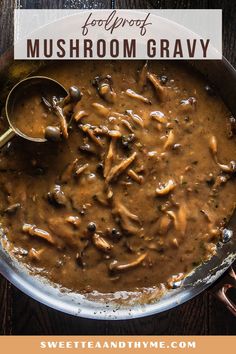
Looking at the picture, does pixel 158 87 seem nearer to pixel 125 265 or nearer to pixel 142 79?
pixel 142 79

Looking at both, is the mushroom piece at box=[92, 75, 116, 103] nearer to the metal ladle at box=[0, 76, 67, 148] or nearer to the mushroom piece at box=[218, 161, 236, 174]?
the metal ladle at box=[0, 76, 67, 148]

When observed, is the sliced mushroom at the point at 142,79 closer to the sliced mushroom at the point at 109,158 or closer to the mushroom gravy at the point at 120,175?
the mushroom gravy at the point at 120,175

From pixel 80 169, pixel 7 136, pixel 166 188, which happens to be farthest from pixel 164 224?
pixel 7 136

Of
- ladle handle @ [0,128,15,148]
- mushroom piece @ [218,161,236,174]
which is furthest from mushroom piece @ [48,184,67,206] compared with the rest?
mushroom piece @ [218,161,236,174]

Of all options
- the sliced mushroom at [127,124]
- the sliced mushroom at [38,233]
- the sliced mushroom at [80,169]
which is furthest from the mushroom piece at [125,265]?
the sliced mushroom at [127,124]

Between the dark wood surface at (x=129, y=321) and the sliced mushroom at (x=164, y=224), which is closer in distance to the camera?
the sliced mushroom at (x=164, y=224)

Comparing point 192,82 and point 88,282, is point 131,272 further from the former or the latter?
point 192,82

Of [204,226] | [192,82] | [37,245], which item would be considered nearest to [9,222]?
[37,245]
